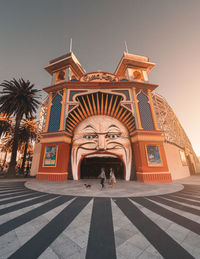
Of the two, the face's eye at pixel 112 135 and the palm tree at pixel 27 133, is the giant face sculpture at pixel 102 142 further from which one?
the palm tree at pixel 27 133

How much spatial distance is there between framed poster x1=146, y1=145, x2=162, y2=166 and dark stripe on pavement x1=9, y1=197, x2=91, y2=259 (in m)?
11.0

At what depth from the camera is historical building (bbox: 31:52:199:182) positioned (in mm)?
12789

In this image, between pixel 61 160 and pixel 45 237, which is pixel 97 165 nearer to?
pixel 61 160

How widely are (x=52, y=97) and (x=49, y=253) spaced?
683 inches

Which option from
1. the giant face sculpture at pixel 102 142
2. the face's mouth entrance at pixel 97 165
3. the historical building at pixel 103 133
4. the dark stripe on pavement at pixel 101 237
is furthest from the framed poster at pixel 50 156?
the dark stripe on pavement at pixel 101 237

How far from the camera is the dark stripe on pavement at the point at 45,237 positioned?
1923mm

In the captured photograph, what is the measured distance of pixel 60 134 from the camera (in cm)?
1369

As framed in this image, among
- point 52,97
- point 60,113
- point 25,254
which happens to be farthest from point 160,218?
point 52,97

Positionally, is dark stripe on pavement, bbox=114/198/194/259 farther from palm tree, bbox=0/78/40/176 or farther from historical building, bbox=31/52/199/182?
palm tree, bbox=0/78/40/176

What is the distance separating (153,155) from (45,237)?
12.9 m

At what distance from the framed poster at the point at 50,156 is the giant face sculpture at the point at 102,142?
2259 millimetres

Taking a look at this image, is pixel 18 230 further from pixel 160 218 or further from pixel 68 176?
pixel 68 176

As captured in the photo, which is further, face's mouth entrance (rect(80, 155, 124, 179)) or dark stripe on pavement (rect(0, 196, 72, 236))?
face's mouth entrance (rect(80, 155, 124, 179))

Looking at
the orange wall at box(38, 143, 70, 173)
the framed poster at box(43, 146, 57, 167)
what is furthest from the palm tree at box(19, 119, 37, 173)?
the framed poster at box(43, 146, 57, 167)
